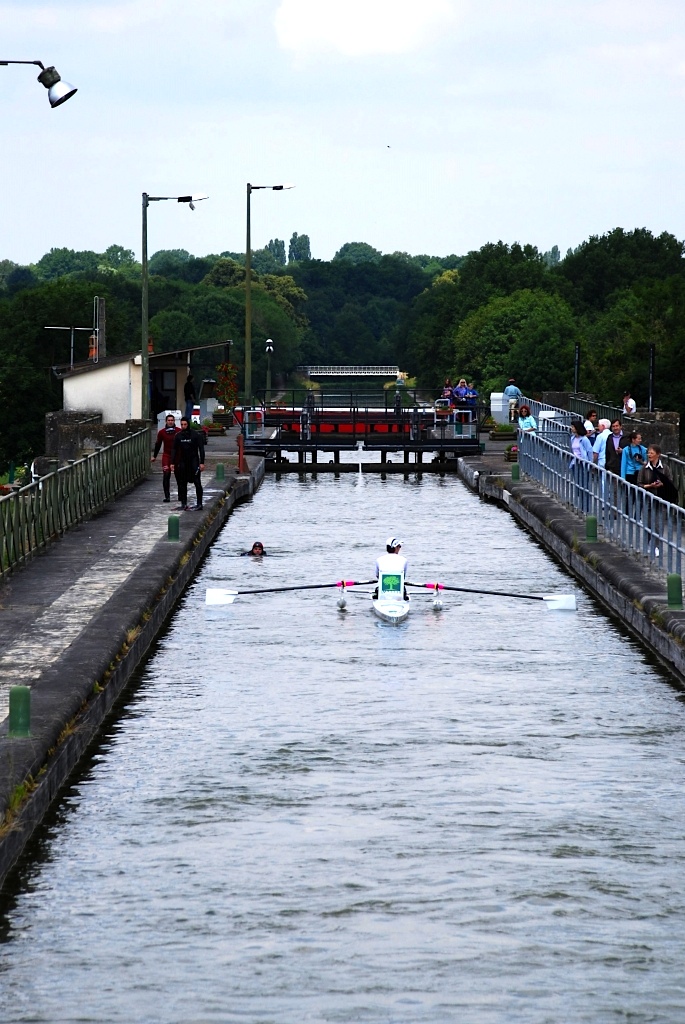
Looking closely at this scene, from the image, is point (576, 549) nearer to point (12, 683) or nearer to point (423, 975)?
point (12, 683)

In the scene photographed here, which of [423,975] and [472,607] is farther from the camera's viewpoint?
[472,607]

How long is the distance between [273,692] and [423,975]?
Answer: 30.0 ft

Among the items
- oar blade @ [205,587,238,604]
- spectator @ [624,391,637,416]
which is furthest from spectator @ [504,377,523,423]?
oar blade @ [205,587,238,604]

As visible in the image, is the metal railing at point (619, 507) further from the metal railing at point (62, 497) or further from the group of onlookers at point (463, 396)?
the group of onlookers at point (463, 396)

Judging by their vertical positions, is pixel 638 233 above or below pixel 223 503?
above

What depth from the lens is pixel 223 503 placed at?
40656 millimetres

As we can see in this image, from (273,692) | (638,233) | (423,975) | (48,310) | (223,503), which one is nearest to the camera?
(423,975)

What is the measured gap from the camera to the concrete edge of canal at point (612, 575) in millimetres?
22375

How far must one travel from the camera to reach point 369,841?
46.7 ft

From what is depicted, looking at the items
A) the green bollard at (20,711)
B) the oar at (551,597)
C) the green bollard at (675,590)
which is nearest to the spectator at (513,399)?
the oar at (551,597)

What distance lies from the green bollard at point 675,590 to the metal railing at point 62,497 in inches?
369

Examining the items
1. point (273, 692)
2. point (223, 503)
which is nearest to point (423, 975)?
point (273, 692)

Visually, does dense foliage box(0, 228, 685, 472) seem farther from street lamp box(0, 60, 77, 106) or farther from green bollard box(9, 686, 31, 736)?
green bollard box(9, 686, 31, 736)

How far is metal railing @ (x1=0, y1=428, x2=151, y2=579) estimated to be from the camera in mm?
26641
